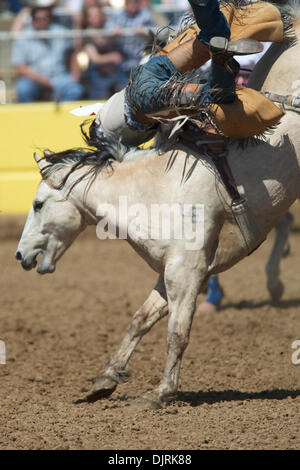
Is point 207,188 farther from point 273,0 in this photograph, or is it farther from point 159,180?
point 273,0

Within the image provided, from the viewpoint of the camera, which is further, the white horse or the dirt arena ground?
the white horse

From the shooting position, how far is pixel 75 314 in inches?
247

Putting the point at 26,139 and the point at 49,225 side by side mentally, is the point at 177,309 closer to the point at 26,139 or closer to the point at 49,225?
the point at 49,225

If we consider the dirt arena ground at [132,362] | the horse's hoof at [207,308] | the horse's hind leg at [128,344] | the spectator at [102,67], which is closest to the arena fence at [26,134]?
the spectator at [102,67]

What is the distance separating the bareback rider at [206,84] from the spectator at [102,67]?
5287 millimetres

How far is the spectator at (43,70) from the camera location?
8.95 metres

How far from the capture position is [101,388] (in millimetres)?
3945

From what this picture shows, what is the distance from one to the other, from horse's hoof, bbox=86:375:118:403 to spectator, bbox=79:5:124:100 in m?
5.53

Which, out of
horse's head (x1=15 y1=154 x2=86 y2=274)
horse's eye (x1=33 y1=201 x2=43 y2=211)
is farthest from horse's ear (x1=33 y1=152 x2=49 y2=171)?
horse's eye (x1=33 y1=201 x2=43 y2=211)

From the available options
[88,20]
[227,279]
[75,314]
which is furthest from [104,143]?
[88,20]

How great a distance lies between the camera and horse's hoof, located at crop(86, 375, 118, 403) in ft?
13.0

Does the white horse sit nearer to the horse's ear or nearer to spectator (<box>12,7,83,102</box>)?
the horse's ear

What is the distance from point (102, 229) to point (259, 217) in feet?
2.73

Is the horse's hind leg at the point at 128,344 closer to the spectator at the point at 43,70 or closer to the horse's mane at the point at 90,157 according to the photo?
the horse's mane at the point at 90,157
